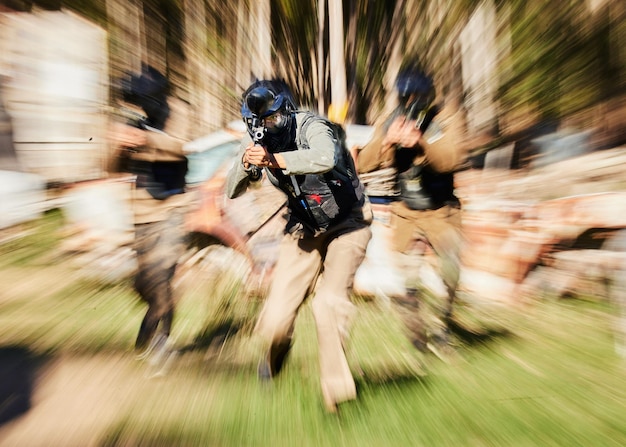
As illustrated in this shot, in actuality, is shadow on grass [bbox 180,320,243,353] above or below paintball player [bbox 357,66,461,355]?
below

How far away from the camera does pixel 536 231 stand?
450 cm

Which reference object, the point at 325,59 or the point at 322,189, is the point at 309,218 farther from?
the point at 325,59

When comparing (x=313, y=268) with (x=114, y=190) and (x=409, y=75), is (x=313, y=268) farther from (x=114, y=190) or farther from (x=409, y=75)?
(x=114, y=190)

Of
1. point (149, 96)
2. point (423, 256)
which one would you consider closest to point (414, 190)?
point (423, 256)

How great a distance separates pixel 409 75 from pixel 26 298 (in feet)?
14.1

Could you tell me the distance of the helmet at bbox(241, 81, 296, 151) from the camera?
95.9 inches

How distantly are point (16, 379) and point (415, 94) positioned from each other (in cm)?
321

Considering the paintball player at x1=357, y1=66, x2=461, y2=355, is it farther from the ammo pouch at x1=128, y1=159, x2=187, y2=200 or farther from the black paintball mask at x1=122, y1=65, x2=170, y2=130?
the black paintball mask at x1=122, y1=65, x2=170, y2=130

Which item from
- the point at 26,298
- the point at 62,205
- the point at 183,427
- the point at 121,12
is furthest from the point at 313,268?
the point at 121,12

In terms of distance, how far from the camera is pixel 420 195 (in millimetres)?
3586

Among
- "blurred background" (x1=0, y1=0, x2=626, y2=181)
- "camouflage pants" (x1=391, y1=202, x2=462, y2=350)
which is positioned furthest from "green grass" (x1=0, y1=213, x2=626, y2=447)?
"blurred background" (x1=0, y1=0, x2=626, y2=181)

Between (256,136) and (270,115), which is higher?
(270,115)

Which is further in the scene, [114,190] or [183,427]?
[114,190]

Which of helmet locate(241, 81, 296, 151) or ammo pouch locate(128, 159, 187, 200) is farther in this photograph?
ammo pouch locate(128, 159, 187, 200)
